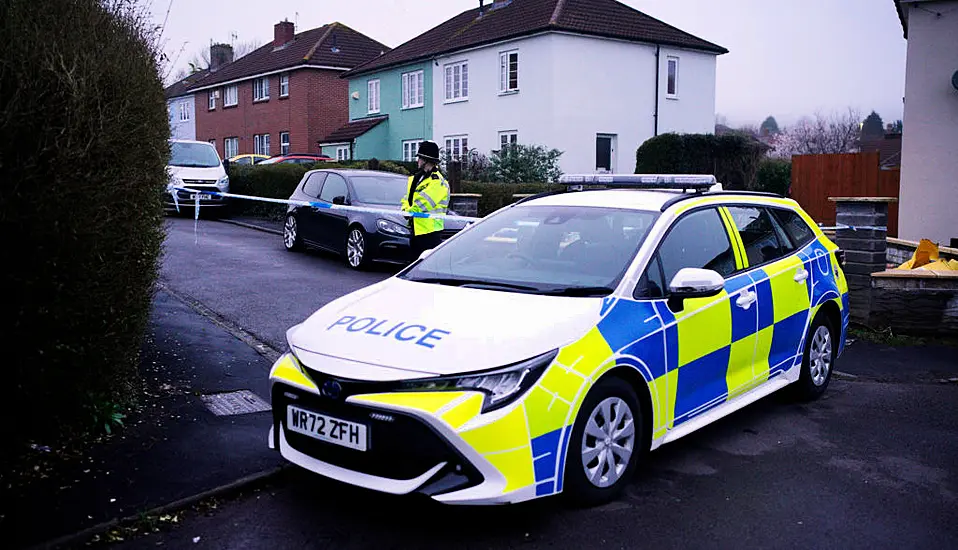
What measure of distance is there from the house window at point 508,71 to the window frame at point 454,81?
2.28 m

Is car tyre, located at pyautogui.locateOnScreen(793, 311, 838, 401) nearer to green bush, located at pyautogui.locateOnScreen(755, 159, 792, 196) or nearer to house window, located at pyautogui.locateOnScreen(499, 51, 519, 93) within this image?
green bush, located at pyautogui.locateOnScreen(755, 159, 792, 196)

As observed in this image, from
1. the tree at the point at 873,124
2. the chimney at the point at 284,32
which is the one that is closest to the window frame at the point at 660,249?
the chimney at the point at 284,32

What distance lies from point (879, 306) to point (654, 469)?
549 cm

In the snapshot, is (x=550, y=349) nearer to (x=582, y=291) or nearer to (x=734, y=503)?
(x=582, y=291)

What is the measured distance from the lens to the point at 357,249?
1347 cm

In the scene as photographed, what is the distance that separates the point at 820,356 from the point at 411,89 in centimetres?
3357

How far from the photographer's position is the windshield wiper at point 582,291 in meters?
4.85

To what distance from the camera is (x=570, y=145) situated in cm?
3109

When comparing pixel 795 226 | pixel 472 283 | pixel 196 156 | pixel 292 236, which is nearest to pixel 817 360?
pixel 795 226

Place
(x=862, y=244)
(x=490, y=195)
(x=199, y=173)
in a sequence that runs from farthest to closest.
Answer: (x=199, y=173) < (x=490, y=195) < (x=862, y=244)

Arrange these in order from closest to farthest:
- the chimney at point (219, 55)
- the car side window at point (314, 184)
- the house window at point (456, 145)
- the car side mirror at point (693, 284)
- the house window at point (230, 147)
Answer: the car side mirror at point (693, 284)
the car side window at point (314, 184)
the house window at point (456, 145)
the house window at point (230, 147)
the chimney at point (219, 55)

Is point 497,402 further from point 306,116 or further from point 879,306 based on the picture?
point 306,116

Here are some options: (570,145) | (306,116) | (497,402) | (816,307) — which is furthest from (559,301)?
(306,116)

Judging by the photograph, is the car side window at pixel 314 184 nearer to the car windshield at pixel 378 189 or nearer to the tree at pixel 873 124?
the car windshield at pixel 378 189
